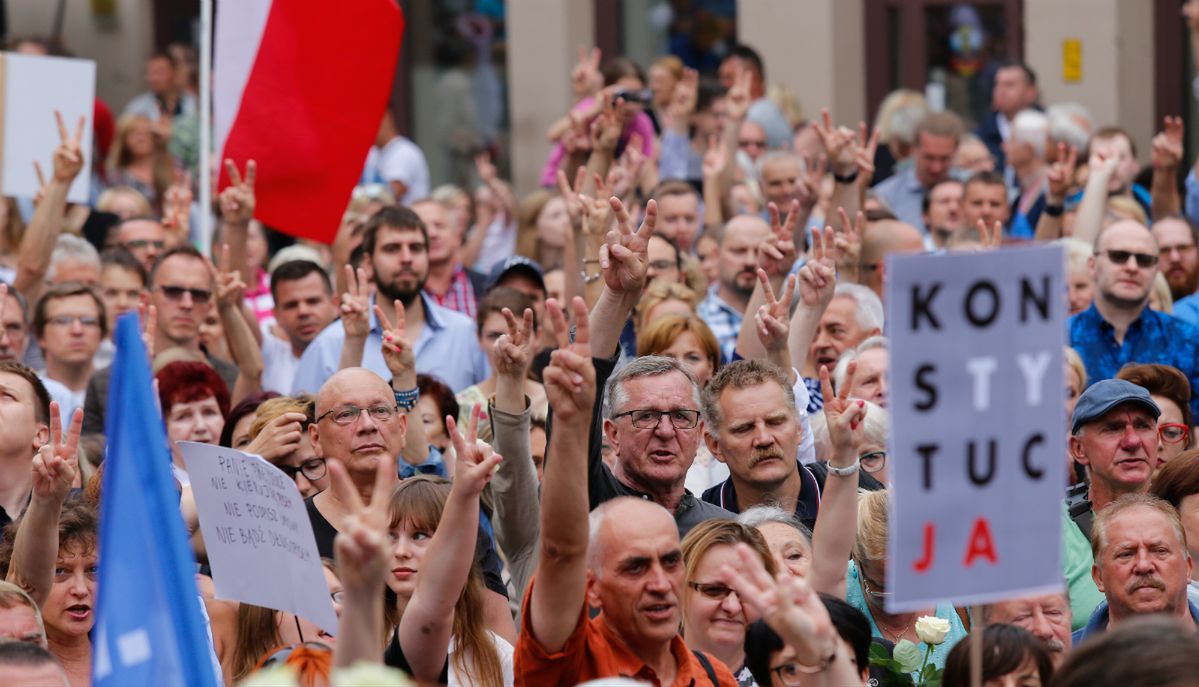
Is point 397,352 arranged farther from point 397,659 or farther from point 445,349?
point 397,659

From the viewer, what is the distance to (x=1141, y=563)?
5.61 meters

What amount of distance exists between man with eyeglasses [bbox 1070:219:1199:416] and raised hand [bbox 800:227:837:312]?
76.8 inches

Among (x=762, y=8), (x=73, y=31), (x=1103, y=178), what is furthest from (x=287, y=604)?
(x=73, y=31)

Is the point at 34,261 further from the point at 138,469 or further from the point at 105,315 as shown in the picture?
the point at 138,469

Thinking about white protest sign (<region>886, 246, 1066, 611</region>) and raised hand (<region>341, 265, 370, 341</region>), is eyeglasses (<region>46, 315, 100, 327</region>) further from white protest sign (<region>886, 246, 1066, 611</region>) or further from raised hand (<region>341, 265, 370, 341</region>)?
white protest sign (<region>886, 246, 1066, 611</region>)

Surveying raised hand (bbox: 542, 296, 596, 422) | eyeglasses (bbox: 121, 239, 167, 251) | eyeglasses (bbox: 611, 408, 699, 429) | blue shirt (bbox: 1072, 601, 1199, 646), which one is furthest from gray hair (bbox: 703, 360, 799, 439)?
eyeglasses (bbox: 121, 239, 167, 251)

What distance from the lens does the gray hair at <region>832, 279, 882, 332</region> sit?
839 centimetres

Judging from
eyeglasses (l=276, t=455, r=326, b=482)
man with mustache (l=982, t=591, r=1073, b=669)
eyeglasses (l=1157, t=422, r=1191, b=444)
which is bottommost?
man with mustache (l=982, t=591, r=1073, b=669)

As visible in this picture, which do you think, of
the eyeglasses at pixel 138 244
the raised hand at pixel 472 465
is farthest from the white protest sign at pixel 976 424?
the eyeglasses at pixel 138 244

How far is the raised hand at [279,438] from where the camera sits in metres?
6.45

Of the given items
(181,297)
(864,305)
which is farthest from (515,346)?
(181,297)

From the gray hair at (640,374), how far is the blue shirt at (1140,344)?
3.18m

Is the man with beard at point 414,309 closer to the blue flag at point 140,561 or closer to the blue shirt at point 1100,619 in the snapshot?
the blue shirt at point 1100,619

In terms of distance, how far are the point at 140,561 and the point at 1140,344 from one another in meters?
5.71
